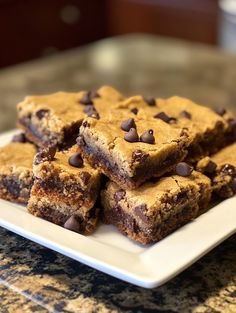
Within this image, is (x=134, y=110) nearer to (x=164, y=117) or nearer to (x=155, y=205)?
(x=164, y=117)

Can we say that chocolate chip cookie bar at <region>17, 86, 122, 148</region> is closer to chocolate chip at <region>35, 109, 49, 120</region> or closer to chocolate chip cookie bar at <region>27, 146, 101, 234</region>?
chocolate chip at <region>35, 109, 49, 120</region>

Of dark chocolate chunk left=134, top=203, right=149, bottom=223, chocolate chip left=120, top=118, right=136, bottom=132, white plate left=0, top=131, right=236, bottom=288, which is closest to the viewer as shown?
white plate left=0, top=131, right=236, bottom=288

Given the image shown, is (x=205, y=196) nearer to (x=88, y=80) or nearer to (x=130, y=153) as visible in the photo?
(x=130, y=153)

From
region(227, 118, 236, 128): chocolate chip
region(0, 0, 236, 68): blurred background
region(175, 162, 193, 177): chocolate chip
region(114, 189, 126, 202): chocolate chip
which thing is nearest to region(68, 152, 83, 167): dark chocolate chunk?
region(114, 189, 126, 202): chocolate chip

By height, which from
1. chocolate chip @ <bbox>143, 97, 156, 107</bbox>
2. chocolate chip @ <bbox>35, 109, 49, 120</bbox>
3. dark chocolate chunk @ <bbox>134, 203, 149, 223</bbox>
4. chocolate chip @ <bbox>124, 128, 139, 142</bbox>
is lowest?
chocolate chip @ <bbox>35, 109, 49, 120</bbox>

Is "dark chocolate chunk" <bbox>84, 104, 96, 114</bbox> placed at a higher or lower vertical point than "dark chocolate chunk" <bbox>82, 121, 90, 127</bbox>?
lower

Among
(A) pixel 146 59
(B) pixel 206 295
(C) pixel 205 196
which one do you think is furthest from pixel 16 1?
(B) pixel 206 295

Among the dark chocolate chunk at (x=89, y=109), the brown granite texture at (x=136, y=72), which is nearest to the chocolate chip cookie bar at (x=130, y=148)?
the dark chocolate chunk at (x=89, y=109)

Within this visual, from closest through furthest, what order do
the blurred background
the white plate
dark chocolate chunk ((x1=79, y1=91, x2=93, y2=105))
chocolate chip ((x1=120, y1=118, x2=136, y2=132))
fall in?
the white plate < chocolate chip ((x1=120, y1=118, x2=136, y2=132)) < dark chocolate chunk ((x1=79, y1=91, x2=93, y2=105)) < the blurred background
